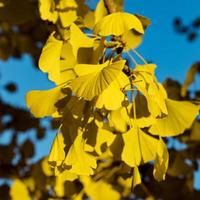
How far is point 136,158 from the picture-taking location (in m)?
0.69

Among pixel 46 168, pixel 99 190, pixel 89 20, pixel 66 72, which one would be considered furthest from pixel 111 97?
pixel 99 190

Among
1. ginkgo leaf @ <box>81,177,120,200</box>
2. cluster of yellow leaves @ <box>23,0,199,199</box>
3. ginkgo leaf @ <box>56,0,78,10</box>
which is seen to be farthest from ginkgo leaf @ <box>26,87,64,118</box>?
ginkgo leaf @ <box>81,177,120,200</box>

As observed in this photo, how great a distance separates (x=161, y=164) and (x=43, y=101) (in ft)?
0.66

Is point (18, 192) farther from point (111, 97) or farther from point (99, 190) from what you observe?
point (111, 97)

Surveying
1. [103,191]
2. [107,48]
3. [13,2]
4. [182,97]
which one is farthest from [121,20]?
[103,191]

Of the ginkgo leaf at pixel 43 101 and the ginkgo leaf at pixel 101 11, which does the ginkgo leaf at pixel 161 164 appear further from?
the ginkgo leaf at pixel 101 11

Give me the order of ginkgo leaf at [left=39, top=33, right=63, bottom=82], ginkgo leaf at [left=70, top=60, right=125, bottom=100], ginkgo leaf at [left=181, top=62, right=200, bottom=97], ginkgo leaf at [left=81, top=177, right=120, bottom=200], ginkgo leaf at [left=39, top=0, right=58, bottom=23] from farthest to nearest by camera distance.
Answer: ginkgo leaf at [left=81, top=177, right=120, bottom=200] → ginkgo leaf at [left=181, top=62, right=200, bottom=97] → ginkgo leaf at [left=39, top=0, right=58, bottom=23] → ginkgo leaf at [left=39, top=33, right=63, bottom=82] → ginkgo leaf at [left=70, top=60, right=125, bottom=100]

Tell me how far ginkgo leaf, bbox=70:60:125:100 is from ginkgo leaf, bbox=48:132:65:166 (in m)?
0.11

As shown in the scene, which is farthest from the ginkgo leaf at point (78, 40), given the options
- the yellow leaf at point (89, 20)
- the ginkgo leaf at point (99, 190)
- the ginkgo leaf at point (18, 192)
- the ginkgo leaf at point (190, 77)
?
the ginkgo leaf at point (18, 192)

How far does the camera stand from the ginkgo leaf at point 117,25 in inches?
26.1

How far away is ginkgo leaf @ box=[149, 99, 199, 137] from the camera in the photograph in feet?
2.42

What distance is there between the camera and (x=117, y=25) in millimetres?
665

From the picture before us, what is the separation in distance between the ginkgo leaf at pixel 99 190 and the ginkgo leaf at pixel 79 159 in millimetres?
679

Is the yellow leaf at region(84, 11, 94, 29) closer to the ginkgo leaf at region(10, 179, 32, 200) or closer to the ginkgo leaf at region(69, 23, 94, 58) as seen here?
the ginkgo leaf at region(69, 23, 94, 58)
